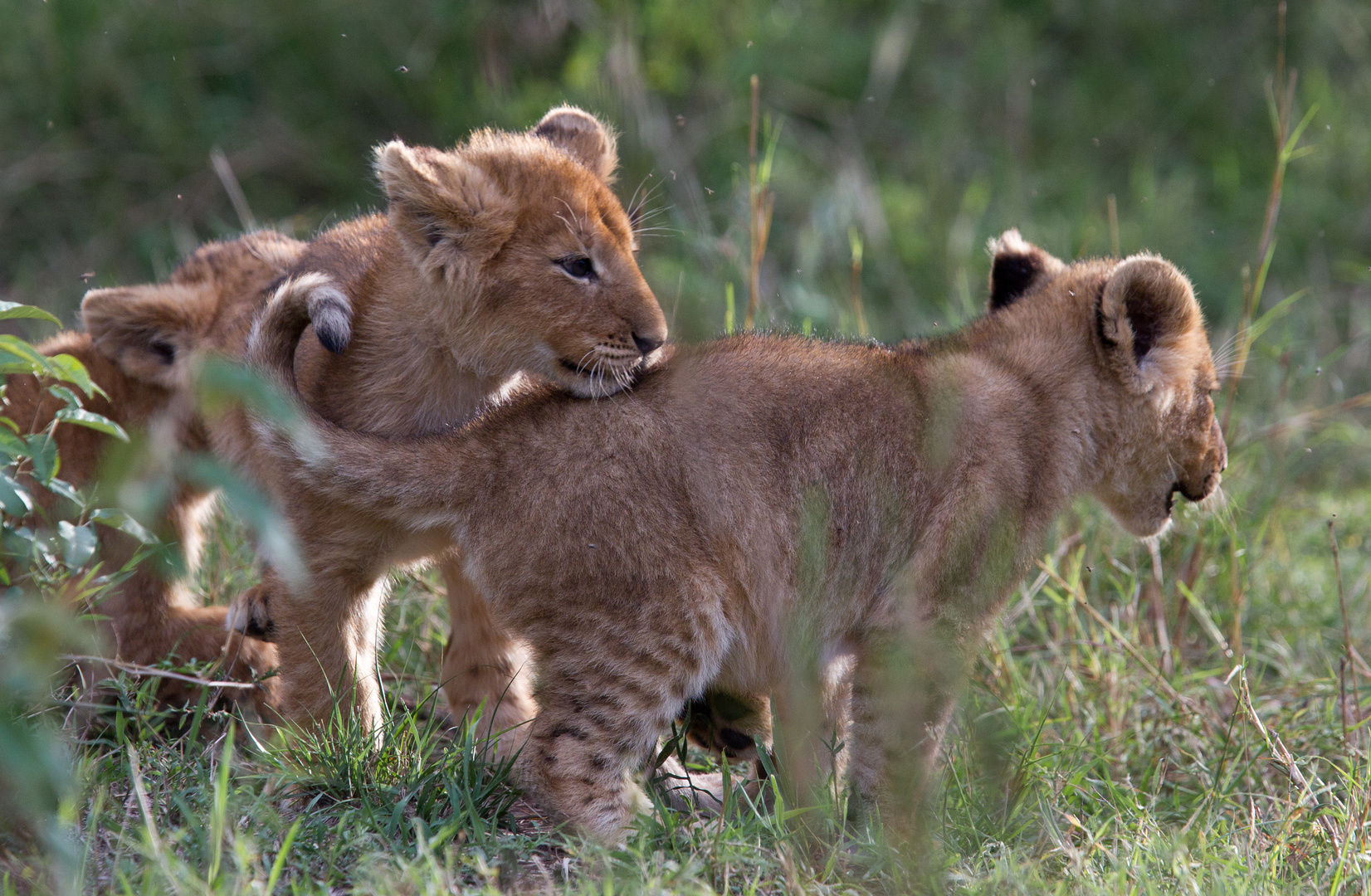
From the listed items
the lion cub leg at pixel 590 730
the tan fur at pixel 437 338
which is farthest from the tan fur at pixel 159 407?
the lion cub leg at pixel 590 730

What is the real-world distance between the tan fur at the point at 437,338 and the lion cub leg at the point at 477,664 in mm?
49

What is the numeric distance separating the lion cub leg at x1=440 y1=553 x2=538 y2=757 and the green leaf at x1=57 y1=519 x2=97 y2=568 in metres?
1.09

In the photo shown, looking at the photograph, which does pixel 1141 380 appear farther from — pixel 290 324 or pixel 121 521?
pixel 121 521

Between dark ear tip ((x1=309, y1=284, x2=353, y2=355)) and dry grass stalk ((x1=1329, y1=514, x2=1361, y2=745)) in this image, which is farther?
dry grass stalk ((x1=1329, y1=514, x2=1361, y2=745))

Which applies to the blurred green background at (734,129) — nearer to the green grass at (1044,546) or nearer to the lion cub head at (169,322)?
the green grass at (1044,546)

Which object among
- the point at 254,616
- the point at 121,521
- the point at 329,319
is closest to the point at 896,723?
the point at 329,319

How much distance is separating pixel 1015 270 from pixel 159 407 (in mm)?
2884

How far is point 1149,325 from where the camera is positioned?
3.88 meters

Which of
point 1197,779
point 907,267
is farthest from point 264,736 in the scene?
point 907,267

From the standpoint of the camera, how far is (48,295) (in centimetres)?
643

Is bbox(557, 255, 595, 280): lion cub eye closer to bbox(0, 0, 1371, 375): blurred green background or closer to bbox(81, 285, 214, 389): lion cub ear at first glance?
bbox(81, 285, 214, 389): lion cub ear

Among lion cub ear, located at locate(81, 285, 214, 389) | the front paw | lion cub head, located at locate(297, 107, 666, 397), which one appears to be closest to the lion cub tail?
Answer: lion cub head, located at locate(297, 107, 666, 397)

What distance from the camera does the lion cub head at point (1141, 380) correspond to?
3.81 metres

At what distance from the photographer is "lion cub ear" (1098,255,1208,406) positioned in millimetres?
3768
